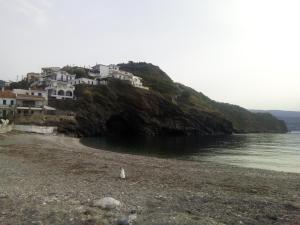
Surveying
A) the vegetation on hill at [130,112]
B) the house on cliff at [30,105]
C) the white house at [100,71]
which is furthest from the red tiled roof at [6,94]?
the white house at [100,71]

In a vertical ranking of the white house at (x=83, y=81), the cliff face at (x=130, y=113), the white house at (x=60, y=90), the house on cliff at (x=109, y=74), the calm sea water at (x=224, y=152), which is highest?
the house on cliff at (x=109, y=74)

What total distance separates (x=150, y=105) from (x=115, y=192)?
109990mm

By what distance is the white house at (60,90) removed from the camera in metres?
117

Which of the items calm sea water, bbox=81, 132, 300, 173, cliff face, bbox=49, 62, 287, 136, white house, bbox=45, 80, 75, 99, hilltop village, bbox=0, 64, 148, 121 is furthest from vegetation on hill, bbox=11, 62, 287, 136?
calm sea water, bbox=81, 132, 300, 173

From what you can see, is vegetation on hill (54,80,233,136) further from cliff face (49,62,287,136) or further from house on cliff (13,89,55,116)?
house on cliff (13,89,55,116)

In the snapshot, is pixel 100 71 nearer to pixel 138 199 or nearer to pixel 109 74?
pixel 109 74

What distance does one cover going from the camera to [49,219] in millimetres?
11938

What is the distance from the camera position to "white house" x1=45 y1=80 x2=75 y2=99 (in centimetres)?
11669

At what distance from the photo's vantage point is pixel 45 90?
4535 inches

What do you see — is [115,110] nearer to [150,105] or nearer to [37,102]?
[150,105]

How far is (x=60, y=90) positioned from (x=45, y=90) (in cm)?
476

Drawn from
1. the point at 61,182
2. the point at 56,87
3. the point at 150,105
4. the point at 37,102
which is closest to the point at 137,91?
the point at 150,105

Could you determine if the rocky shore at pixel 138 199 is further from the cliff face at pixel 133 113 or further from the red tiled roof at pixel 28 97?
the red tiled roof at pixel 28 97

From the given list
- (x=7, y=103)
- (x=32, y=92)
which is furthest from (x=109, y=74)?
(x=7, y=103)
